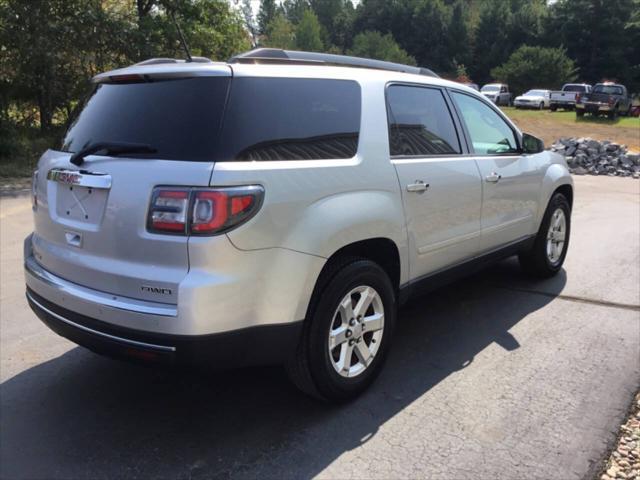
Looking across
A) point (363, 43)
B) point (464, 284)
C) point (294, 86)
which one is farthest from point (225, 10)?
point (363, 43)

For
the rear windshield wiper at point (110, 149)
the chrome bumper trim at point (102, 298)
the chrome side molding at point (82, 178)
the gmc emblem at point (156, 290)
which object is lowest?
the chrome bumper trim at point (102, 298)

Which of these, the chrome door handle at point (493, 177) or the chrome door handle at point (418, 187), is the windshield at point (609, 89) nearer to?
the chrome door handle at point (493, 177)

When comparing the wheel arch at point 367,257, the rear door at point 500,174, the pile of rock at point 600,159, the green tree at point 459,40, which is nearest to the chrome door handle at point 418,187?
the wheel arch at point 367,257

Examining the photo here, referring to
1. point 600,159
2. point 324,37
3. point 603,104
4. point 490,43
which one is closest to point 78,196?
point 600,159

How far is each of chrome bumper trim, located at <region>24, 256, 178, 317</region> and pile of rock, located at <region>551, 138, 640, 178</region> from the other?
47.3 feet

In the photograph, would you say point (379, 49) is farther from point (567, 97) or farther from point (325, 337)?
point (325, 337)

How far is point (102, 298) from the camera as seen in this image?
272 centimetres

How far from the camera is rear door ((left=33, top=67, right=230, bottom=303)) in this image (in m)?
2.56

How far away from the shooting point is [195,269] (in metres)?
2.52

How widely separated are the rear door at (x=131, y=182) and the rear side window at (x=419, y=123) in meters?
1.22

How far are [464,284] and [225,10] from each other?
15.5 meters

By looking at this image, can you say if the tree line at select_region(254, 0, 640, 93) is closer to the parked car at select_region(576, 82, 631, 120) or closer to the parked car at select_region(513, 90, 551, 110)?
the parked car at select_region(513, 90, 551, 110)

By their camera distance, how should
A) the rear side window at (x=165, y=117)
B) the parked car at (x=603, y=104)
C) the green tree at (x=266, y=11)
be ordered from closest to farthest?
the rear side window at (x=165, y=117) → the parked car at (x=603, y=104) → the green tree at (x=266, y=11)

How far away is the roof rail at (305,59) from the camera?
305 cm
